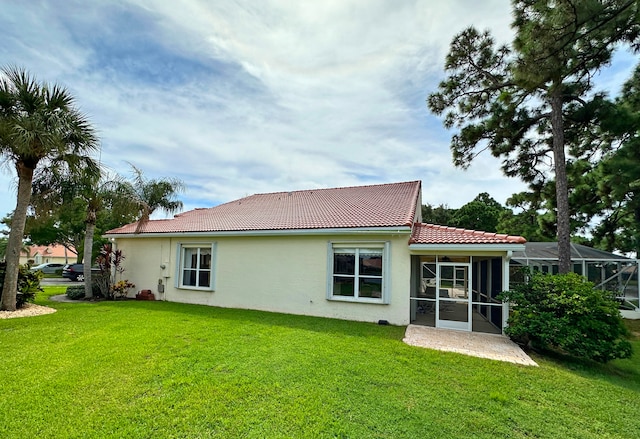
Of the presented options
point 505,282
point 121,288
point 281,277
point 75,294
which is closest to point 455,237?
point 505,282

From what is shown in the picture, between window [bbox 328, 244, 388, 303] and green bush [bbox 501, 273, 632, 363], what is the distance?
3.68 metres

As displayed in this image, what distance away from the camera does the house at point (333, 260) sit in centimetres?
1018

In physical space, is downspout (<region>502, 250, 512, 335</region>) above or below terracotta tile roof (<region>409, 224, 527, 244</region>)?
below

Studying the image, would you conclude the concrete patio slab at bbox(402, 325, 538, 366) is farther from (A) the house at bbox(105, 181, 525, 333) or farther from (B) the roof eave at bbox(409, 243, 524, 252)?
Answer: (B) the roof eave at bbox(409, 243, 524, 252)

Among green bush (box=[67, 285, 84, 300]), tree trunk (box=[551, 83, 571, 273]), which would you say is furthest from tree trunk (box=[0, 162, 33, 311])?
tree trunk (box=[551, 83, 571, 273])

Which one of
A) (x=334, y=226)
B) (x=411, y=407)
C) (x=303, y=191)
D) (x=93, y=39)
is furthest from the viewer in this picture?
(x=303, y=191)

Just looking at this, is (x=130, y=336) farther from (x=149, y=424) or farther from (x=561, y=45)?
(x=561, y=45)

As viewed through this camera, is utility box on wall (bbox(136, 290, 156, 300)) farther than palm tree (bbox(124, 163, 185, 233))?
No

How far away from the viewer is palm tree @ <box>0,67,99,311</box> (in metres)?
10.0

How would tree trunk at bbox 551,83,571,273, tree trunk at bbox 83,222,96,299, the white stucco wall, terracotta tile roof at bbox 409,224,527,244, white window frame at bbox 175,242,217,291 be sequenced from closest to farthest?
terracotta tile roof at bbox 409,224,527,244, the white stucco wall, tree trunk at bbox 551,83,571,273, white window frame at bbox 175,242,217,291, tree trunk at bbox 83,222,96,299

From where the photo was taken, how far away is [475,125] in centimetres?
1528

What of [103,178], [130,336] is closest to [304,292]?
[130,336]

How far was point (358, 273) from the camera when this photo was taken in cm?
1085

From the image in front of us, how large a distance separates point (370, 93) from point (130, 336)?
1199 centimetres
